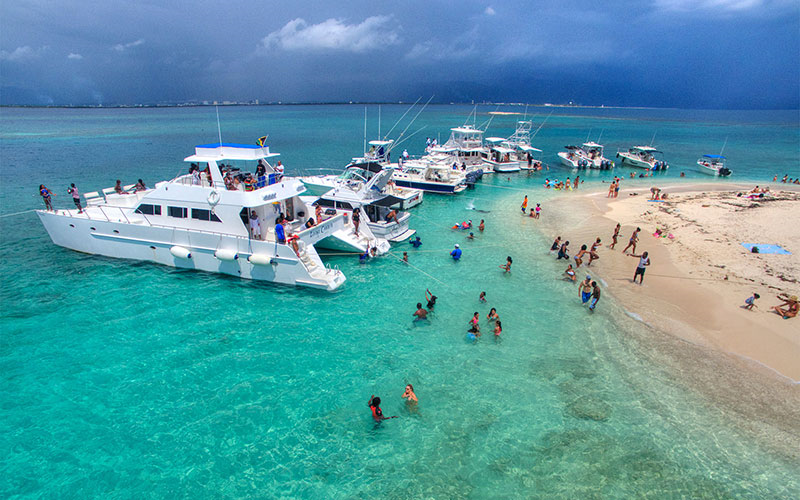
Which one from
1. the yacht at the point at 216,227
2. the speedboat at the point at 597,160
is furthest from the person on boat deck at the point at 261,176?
the speedboat at the point at 597,160

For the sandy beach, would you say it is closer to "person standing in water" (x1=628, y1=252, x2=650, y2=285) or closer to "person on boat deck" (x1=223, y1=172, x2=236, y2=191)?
"person standing in water" (x1=628, y1=252, x2=650, y2=285)

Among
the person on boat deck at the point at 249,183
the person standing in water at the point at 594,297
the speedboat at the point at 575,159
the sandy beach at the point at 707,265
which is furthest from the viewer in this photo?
the speedboat at the point at 575,159

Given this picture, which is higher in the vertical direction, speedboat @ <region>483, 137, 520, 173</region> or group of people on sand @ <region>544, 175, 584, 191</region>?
speedboat @ <region>483, 137, 520, 173</region>

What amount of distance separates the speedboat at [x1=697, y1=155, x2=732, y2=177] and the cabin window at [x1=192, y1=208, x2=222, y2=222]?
188 ft

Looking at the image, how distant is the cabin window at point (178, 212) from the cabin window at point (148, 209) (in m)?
0.65

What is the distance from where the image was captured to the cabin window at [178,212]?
18.3m

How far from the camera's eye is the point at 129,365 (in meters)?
12.5

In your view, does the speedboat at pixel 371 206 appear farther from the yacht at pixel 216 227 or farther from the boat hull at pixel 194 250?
the boat hull at pixel 194 250

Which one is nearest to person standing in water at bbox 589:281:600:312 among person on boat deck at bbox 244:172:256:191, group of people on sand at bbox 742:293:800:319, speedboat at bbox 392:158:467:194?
group of people on sand at bbox 742:293:800:319

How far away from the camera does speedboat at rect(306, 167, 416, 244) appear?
23.5 m

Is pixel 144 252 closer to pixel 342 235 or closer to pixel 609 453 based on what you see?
pixel 342 235

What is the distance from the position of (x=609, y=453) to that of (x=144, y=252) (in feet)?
68.5

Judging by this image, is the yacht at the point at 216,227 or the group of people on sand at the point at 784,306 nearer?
the group of people on sand at the point at 784,306

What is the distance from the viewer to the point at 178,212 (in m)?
18.4
